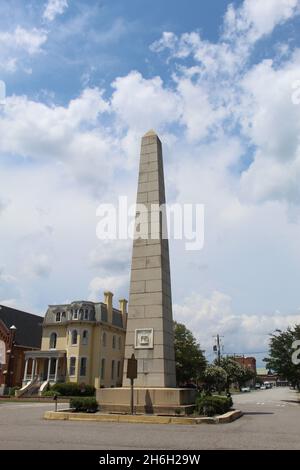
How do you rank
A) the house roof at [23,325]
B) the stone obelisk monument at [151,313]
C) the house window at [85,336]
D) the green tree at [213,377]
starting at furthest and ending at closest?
1. the house roof at [23,325]
2. the house window at [85,336]
3. the green tree at [213,377]
4. the stone obelisk monument at [151,313]

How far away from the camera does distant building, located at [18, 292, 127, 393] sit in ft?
156

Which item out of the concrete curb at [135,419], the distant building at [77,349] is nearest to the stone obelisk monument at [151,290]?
the concrete curb at [135,419]

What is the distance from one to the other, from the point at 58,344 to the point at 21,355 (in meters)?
5.67

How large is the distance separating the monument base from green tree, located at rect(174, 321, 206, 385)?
3606cm

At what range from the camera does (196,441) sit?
10.4 metres

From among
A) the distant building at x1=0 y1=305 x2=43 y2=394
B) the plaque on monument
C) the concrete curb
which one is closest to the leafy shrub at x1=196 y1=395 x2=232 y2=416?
the concrete curb

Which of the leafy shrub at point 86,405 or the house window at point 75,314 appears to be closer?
the leafy shrub at point 86,405

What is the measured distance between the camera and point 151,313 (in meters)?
18.1

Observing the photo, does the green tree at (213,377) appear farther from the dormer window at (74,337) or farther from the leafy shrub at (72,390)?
the dormer window at (74,337)

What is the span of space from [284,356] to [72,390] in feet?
66.4

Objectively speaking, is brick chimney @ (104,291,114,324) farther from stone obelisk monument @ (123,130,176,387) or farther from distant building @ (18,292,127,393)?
stone obelisk monument @ (123,130,176,387)

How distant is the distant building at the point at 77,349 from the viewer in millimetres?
47531

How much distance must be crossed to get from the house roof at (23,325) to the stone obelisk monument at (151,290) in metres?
37.7
